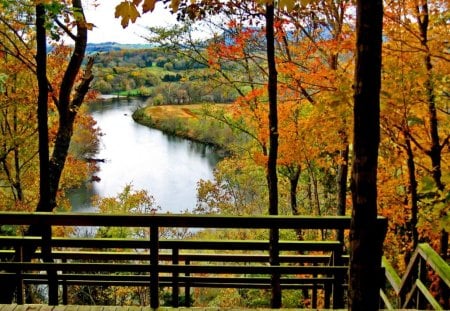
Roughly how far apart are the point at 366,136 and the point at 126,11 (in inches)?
47.4

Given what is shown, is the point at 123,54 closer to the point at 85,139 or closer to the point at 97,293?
the point at 85,139

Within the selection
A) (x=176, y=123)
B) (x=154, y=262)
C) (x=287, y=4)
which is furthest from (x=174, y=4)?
(x=176, y=123)

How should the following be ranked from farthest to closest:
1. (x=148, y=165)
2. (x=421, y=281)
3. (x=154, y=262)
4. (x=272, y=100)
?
(x=148, y=165) → (x=272, y=100) → (x=421, y=281) → (x=154, y=262)

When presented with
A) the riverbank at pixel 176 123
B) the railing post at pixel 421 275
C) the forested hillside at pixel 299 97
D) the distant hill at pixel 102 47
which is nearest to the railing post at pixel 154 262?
the forested hillside at pixel 299 97

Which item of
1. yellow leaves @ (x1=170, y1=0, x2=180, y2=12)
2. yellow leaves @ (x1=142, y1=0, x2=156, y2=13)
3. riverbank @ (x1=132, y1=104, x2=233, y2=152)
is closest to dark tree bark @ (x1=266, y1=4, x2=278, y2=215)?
yellow leaves @ (x1=170, y1=0, x2=180, y2=12)

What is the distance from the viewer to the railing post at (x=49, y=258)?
3541 millimetres

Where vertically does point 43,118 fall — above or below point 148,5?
below

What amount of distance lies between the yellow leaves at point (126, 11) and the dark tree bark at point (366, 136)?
1011 mm

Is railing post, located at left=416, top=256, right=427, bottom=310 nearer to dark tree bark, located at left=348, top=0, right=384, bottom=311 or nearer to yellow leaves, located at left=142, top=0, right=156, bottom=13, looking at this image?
dark tree bark, located at left=348, top=0, right=384, bottom=311

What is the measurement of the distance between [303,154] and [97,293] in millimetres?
8223

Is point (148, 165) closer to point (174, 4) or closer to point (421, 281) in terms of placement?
point (421, 281)

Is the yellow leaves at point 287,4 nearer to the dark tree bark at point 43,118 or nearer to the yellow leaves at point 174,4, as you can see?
the yellow leaves at point 174,4

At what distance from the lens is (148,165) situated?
33781 millimetres

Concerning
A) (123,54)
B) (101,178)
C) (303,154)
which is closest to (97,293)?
(303,154)
